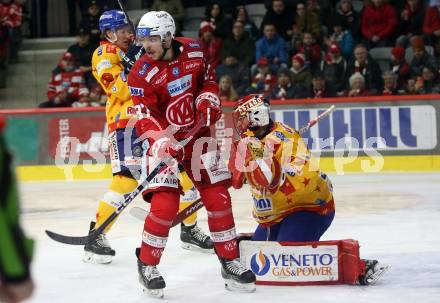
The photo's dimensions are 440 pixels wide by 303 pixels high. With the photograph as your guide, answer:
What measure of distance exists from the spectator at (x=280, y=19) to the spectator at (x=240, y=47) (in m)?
0.29

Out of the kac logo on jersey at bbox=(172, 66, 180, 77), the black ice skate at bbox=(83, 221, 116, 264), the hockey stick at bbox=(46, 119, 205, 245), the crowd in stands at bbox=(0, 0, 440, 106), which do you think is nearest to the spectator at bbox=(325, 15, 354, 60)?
the crowd in stands at bbox=(0, 0, 440, 106)

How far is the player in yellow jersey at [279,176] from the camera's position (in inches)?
178

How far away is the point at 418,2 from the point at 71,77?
13.8 feet

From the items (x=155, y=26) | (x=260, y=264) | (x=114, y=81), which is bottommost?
(x=260, y=264)

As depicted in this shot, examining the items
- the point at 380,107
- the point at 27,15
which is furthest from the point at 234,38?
the point at 27,15

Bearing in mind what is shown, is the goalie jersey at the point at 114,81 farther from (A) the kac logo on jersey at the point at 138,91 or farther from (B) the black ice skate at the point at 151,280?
(B) the black ice skate at the point at 151,280

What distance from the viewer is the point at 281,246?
469cm

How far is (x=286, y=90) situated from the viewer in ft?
33.9

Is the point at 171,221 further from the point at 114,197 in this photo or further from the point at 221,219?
the point at 114,197

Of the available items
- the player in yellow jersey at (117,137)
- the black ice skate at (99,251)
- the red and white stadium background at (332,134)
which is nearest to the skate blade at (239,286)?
the player in yellow jersey at (117,137)

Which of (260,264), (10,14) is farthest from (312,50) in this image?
(260,264)

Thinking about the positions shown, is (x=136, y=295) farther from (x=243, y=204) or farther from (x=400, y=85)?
(x=400, y=85)

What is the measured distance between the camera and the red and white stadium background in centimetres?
941

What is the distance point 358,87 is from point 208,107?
5.69 meters
